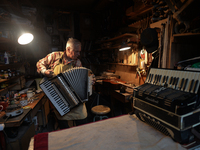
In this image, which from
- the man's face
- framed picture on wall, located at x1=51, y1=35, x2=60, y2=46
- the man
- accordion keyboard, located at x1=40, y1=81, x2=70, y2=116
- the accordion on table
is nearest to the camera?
the accordion on table

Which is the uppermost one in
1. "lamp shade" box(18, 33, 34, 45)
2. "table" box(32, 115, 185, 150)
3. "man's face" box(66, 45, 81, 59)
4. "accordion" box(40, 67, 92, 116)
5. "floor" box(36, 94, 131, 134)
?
"lamp shade" box(18, 33, 34, 45)

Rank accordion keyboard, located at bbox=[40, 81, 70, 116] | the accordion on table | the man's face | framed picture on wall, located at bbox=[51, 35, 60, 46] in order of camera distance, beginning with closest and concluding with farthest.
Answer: the accordion on table
accordion keyboard, located at bbox=[40, 81, 70, 116]
the man's face
framed picture on wall, located at bbox=[51, 35, 60, 46]

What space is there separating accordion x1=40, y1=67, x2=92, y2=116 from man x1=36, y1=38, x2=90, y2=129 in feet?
0.55

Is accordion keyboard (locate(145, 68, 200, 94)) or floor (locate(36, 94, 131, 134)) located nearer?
accordion keyboard (locate(145, 68, 200, 94))

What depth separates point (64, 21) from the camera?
5.23 meters

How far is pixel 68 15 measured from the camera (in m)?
5.29

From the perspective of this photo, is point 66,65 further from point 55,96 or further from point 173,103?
point 173,103

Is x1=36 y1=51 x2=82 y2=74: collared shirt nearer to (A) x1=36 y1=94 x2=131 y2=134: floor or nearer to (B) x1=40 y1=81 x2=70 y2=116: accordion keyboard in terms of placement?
Result: (B) x1=40 y1=81 x2=70 y2=116: accordion keyboard

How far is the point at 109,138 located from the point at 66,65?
1557 mm

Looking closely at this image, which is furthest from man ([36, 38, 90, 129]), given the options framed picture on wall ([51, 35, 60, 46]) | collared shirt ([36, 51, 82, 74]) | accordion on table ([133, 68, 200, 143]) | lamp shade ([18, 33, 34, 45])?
framed picture on wall ([51, 35, 60, 46])

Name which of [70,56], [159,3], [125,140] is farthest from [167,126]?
[70,56]

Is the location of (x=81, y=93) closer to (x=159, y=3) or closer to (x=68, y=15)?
(x=159, y=3)

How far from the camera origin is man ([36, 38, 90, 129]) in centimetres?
198

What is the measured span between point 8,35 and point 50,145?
225cm
